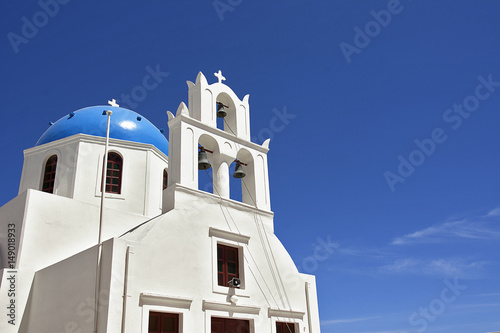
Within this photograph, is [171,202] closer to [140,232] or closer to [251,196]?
[140,232]

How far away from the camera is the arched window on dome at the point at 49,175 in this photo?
1572 cm

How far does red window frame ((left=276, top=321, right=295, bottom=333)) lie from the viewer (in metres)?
12.3

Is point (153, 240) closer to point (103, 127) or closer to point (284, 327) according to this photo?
point (284, 327)

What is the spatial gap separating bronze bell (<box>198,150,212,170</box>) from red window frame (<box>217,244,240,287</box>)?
7.83ft

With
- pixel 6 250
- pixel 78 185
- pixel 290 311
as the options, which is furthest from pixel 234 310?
pixel 78 185

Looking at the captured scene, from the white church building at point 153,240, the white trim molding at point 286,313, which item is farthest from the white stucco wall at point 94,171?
the white trim molding at point 286,313

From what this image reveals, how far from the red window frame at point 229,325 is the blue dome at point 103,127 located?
8.48 m

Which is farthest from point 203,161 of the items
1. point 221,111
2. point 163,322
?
point 163,322

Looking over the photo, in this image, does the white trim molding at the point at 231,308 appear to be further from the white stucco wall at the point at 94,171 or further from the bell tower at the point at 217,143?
the white stucco wall at the point at 94,171

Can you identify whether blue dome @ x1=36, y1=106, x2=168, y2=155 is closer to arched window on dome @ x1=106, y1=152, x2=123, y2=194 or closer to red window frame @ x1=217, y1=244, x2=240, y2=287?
arched window on dome @ x1=106, y1=152, x2=123, y2=194

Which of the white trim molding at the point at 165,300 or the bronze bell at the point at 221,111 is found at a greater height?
the bronze bell at the point at 221,111

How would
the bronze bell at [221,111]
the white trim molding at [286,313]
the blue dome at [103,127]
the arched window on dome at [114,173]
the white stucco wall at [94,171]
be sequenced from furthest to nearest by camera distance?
the blue dome at [103,127]
the arched window on dome at [114,173]
the white stucco wall at [94,171]
the bronze bell at [221,111]
the white trim molding at [286,313]

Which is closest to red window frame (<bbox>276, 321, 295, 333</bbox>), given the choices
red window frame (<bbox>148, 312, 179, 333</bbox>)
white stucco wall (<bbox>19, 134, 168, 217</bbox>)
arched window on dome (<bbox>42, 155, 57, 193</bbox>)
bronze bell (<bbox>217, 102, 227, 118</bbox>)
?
red window frame (<bbox>148, 312, 179, 333</bbox>)

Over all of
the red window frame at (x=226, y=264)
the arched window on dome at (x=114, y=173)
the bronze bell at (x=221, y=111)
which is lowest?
the red window frame at (x=226, y=264)
